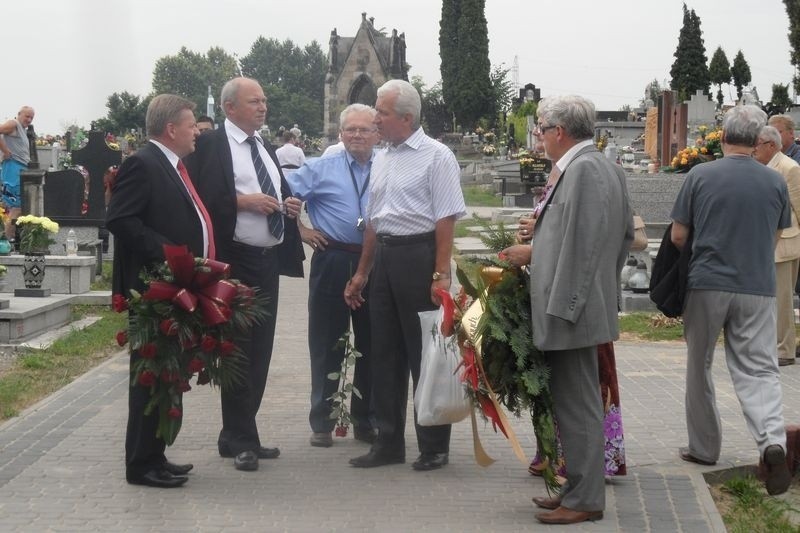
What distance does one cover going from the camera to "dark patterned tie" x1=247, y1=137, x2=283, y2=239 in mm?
7133

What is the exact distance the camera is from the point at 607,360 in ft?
20.7

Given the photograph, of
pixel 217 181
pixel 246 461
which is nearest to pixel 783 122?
pixel 217 181

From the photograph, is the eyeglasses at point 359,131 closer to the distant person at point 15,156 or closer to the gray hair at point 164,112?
the gray hair at point 164,112

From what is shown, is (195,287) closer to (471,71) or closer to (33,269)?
(33,269)

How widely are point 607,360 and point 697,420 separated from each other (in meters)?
0.89

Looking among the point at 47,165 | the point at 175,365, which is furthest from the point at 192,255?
the point at 47,165

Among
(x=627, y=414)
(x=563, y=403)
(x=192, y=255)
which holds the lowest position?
(x=627, y=414)

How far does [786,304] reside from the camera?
10.1 meters

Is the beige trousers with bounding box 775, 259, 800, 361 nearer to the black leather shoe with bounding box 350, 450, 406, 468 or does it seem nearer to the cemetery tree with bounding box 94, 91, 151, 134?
the black leather shoe with bounding box 350, 450, 406, 468

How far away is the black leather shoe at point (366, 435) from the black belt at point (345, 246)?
1.11 meters

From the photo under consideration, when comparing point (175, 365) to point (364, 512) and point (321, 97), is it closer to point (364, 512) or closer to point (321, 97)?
point (364, 512)

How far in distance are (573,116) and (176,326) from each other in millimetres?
2206

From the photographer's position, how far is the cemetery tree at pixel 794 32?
61.9 m

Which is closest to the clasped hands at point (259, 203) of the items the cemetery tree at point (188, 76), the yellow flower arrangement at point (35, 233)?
the yellow flower arrangement at point (35, 233)
